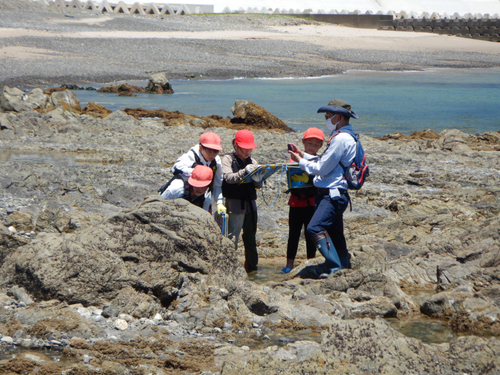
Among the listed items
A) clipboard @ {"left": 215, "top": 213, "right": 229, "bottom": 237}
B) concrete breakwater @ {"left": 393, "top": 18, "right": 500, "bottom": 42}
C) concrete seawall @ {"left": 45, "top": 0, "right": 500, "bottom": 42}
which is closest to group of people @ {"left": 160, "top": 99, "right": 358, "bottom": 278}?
clipboard @ {"left": 215, "top": 213, "right": 229, "bottom": 237}

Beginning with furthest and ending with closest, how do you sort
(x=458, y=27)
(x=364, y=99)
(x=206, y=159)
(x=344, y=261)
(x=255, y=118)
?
(x=458, y=27)
(x=364, y=99)
(x=255, y=118)
(x=344, y=261)
(x=206, y=159)

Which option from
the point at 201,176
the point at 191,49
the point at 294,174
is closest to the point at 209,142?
the point at 201,176

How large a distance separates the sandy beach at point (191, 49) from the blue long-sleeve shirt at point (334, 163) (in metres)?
26.8

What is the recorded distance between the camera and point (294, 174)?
21.4 ft

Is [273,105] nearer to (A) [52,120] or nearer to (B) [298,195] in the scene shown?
(A) [52,120]

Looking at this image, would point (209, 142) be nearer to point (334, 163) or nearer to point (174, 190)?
point (174, 190)

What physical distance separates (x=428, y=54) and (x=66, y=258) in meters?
53.3

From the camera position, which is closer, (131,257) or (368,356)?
(368,356)

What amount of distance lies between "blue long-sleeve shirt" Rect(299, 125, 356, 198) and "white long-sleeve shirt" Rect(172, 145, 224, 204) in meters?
0.84

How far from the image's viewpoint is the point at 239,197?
21.6 ft

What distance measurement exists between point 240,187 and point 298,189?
0.65 m

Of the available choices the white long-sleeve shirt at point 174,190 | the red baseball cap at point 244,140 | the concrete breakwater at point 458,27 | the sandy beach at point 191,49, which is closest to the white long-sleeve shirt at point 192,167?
the white long-sleeve shirt at point 174,190

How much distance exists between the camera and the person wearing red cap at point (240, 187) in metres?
6.34

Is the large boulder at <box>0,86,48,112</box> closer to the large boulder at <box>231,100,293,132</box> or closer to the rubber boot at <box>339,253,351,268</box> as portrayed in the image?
the large boulder at <box>231,100,293,132</box>
